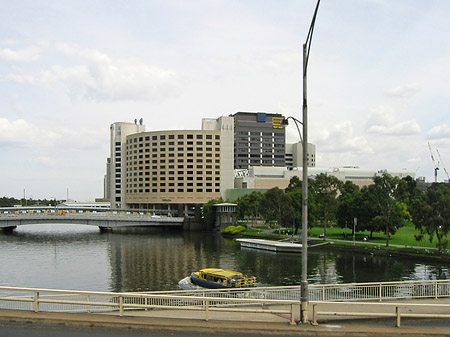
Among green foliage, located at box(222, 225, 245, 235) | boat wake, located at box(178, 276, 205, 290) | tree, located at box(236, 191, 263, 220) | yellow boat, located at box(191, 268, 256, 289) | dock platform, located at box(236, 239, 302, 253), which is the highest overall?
tree, located at box(236, 191, 263, 220)

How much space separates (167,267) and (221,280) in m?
18.9

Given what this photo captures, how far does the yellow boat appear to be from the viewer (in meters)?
47.7

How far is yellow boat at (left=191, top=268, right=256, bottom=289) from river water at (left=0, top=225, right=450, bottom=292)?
2.94 metres

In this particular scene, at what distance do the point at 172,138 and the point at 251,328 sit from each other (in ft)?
569

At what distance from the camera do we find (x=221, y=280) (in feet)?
159

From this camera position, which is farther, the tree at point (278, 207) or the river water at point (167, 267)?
the tree at point (278, 207)

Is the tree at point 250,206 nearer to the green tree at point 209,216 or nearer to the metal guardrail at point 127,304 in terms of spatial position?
the green tree at point 209,216

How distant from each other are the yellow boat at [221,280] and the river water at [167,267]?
294 cm

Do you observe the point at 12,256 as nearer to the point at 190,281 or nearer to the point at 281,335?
the point at 190,281

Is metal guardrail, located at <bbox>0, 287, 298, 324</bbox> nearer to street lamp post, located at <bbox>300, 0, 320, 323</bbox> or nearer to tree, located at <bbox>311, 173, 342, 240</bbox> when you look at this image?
street lamp post, located at <bbox>300, 0, 320, 323</bbox>

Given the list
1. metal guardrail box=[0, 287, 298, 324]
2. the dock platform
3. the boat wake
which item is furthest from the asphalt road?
the dock platform

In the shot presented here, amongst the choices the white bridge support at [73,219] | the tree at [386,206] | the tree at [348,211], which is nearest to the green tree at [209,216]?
the white bridge support at [73,219]

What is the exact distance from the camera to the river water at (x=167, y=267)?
2103 inches

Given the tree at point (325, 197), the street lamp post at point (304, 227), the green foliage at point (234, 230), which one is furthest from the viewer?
the green foliage at point (234, 230)
